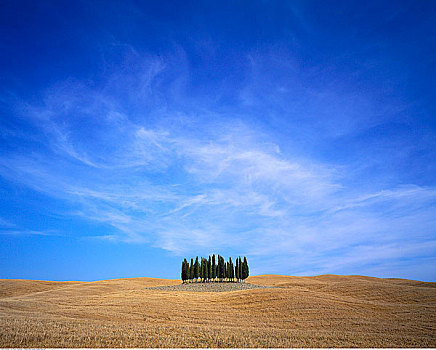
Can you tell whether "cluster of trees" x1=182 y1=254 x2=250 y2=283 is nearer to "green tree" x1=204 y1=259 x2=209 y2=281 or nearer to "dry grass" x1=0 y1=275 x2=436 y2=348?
"green tree" x1=204 y1=259 x2=209 y2=281

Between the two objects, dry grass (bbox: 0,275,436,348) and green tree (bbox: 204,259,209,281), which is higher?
green tree (bbox: 204,259,209,281)

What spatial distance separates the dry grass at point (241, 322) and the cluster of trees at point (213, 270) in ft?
111

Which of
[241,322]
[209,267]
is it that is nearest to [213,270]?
[209,267]

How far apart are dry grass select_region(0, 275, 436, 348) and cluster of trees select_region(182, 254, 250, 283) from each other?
3369 cm

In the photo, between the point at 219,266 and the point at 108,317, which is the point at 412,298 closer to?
the point at 108,317

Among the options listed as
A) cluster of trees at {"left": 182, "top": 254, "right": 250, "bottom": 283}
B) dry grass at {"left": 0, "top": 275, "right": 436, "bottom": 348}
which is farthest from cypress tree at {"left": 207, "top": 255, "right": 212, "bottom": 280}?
dry grass at {"left": 0, "top": 275, "right": 436, "bottom": 348}

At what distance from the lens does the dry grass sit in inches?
693

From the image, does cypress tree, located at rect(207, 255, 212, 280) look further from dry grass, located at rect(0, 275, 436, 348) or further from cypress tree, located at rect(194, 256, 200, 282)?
dry grass, located at rect(0, 275, 436, 348)

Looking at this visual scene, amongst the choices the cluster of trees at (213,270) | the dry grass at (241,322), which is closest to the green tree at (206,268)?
the cluster of trees at (213,270)

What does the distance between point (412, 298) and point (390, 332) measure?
778 inches

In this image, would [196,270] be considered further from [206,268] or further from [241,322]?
[241,322]

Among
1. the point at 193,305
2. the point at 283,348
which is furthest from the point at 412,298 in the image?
the point at 283,348

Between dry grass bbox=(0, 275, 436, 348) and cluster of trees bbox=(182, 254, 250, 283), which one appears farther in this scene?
cluster of trees bbox=(182, 254, 250, 283)

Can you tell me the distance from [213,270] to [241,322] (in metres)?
49.4
